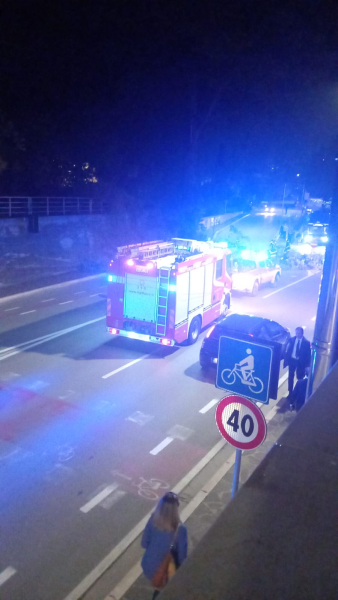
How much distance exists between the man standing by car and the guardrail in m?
18.1

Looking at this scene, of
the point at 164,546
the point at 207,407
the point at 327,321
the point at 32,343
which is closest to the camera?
the point at 164,546

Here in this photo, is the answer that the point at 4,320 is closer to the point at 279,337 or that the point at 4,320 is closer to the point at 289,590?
the point at 279,337

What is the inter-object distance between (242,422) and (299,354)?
470cm

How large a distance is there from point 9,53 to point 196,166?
16.9 meters

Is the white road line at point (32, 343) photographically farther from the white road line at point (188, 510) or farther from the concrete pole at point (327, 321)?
the concrete pole at point (327, 321)

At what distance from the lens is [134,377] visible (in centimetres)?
1079

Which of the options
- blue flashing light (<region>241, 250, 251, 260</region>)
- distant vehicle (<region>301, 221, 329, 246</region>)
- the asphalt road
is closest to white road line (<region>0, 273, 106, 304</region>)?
the asphalt road

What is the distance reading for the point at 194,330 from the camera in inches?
529

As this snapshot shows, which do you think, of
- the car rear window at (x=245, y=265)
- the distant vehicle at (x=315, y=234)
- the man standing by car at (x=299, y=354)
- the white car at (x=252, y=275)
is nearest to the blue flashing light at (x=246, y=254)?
the white car at (x=252, y=275)

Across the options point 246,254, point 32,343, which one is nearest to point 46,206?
point 246,254

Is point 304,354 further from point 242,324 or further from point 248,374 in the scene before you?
point 248,374

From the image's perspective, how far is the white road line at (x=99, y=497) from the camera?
6.16 meters

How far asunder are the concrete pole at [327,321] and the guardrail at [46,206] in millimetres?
19570

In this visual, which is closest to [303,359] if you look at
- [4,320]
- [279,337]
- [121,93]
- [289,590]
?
[279,337]
